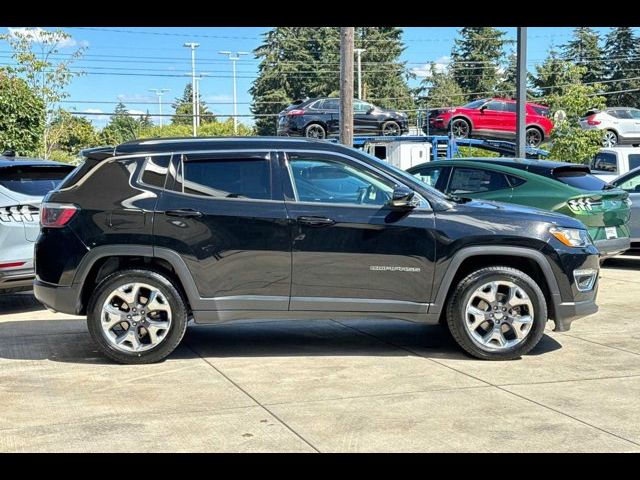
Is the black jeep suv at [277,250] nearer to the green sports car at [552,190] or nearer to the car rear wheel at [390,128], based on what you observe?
the green sports car at [552,190]

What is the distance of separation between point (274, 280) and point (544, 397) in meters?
2.25

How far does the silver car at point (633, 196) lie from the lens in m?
12.3

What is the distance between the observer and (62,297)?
21.6ft

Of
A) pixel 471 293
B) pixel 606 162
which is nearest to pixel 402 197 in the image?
pixel 471 293

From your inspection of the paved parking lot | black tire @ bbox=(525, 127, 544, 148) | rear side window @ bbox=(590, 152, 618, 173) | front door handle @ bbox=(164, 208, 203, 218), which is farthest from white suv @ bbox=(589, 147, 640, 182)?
black tire @ bbox=(525, 127, 544, 148)

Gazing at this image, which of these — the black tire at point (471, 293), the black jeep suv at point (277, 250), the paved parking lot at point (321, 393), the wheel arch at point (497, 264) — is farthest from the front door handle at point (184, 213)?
the black tire at point (471, 293)

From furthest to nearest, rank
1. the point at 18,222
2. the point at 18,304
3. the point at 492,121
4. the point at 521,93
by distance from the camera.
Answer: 1. the point at 492,121
2. the point at 521,93
3. the point at 18,304
4. the point at 18,222

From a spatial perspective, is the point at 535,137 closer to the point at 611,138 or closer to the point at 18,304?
the point at 611,138

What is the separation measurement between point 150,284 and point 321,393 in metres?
1.72

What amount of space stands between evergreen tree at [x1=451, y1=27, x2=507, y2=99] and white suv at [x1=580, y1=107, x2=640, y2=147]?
174 feet

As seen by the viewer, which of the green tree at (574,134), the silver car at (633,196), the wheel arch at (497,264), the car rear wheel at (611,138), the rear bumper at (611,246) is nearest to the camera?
the wheel arch at (497,264)

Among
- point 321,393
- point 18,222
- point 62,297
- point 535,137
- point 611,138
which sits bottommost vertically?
point 321,393

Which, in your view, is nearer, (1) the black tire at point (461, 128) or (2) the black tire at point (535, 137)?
(1) the black tire at point (461, 128)

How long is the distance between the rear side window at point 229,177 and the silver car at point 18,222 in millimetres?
2707
